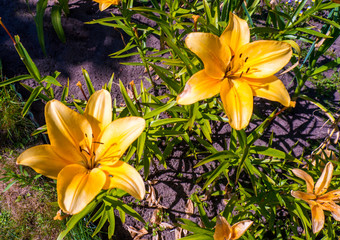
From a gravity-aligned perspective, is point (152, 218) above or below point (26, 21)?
below

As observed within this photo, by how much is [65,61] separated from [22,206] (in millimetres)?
1475

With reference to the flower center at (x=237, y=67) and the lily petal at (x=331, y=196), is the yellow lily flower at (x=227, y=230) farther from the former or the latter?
the flower center at (x=237, y=67)

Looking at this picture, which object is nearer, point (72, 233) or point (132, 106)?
point (132, 106)

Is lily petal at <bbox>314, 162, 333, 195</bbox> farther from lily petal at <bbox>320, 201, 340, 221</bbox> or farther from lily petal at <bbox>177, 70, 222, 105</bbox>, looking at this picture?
lily petal at <bbox>177, 70, 222, 105</bbox>

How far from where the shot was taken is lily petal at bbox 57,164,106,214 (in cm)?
104

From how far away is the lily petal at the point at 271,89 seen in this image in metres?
1.22

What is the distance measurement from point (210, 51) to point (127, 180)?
672 mm

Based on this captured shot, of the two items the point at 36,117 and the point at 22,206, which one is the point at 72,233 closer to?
the point at 22,206

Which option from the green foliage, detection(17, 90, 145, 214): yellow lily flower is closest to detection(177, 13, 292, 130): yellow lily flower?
the green foliage

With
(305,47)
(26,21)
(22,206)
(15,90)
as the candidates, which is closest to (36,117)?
(15,90)

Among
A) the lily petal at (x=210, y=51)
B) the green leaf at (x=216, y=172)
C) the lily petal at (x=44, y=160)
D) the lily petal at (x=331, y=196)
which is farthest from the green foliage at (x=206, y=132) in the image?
the lily petal at (x=44, y=160)

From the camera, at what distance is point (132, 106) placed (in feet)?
4.69

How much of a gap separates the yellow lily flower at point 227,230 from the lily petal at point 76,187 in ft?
1.81

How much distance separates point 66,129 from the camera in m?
1.19
